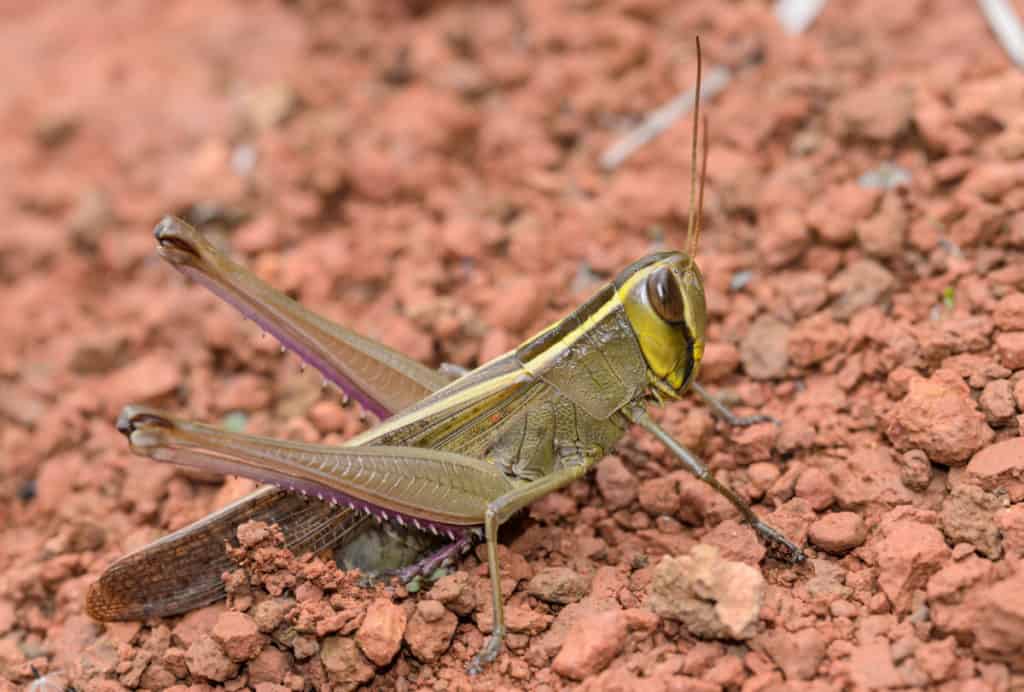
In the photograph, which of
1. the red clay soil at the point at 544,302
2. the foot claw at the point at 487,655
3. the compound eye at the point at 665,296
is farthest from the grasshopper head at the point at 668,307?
the foot claw at the point at 487,655

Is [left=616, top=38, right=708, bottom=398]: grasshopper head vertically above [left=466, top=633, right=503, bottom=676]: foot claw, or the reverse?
[left=616, top=38, right=708, bottom=398]: grasshopper head

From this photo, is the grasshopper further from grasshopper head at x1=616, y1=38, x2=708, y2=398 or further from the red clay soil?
the red clay soil

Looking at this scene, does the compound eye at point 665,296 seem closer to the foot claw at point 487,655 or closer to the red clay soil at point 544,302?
the red clay soil at point 544,302

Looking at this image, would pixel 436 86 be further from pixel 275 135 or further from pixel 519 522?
pixel 519 522

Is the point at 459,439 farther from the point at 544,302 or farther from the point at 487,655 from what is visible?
the point at 544,302

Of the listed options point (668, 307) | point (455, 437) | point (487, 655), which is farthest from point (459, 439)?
point (668, 307)

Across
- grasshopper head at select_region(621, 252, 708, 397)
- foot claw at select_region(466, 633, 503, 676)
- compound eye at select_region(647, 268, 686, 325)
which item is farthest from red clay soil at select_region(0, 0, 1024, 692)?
compound eye at select_region(647, 268, 686, 325)

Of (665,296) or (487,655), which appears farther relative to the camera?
(665,296)
